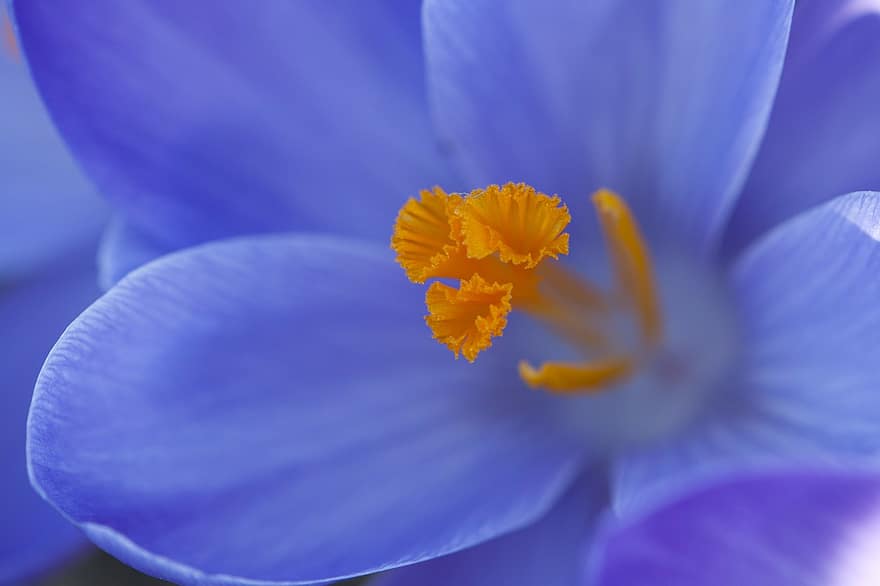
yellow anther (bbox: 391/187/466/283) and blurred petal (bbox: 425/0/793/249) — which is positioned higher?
blurred petal (bbox: 425/0/793/249)

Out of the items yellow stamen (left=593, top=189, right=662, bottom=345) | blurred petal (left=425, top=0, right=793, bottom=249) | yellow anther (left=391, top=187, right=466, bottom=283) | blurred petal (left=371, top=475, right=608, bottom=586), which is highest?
blurred petal (left=425, top=0, right=793, bottom=249)

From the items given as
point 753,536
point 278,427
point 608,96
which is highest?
point 608,96

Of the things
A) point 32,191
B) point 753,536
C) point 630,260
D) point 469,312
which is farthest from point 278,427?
point 32,191

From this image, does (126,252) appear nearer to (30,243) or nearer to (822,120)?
(30,243)

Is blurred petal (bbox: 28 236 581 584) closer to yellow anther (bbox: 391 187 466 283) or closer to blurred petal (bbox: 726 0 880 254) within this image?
yellow anther (bbox: 391 187 466 283)

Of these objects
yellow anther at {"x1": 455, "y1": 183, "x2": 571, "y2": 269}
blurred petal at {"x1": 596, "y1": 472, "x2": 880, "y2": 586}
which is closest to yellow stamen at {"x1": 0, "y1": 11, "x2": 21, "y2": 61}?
yellow anther at {"x1": 455, "y1": 183, "x2": 571, "y2": 269}

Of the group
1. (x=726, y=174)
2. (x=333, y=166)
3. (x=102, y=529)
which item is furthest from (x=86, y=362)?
(x=726, y=174)

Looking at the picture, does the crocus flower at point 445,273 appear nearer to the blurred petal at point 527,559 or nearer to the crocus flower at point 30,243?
the blurred petal at point 527,559

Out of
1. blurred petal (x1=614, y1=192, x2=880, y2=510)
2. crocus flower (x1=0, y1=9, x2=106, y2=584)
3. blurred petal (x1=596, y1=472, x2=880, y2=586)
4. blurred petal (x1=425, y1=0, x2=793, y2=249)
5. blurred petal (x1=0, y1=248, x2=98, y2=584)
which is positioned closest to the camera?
blurred petal (x1=596, y1=472, x2=880, y2=586)
